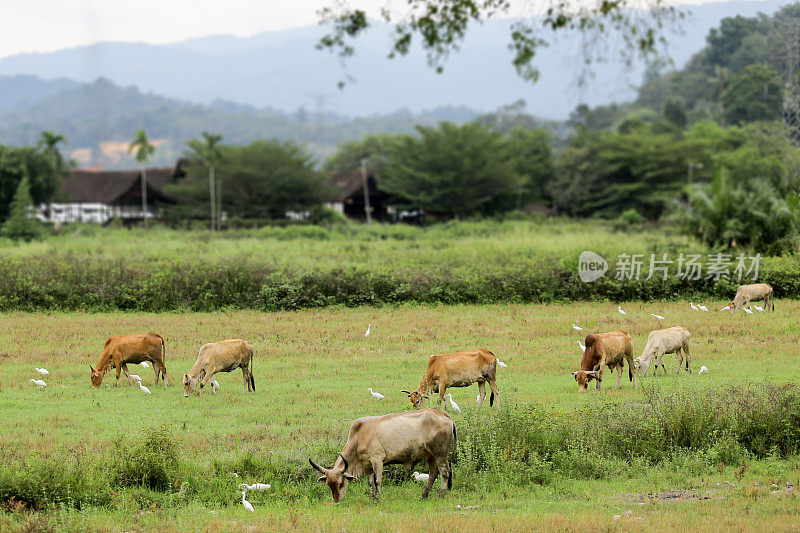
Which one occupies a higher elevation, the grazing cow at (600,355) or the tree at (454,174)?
the tree at (454,174)

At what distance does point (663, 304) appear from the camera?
86.7ft

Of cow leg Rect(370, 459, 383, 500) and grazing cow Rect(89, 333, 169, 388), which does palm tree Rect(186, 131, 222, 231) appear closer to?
grazing cow Rect(89, 333, 169, 388)

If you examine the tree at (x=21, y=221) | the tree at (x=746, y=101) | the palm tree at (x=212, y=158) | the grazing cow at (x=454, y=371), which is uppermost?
the tree at (x=746, y=101)

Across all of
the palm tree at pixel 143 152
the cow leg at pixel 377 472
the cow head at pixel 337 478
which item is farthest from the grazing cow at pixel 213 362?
the palm tree at pixel 143 152

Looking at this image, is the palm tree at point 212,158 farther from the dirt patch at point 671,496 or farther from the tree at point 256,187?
the dirt patch at point 671,496

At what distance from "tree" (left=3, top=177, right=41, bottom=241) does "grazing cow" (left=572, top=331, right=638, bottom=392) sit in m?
48.4

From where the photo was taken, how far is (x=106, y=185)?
75.1 m

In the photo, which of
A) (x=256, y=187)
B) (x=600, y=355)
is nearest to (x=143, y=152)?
(x=256, y=187)

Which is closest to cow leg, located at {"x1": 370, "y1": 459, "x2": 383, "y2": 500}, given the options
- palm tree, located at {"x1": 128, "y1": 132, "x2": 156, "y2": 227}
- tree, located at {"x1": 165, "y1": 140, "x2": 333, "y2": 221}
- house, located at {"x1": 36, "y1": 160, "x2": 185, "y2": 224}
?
tree, located at {"x1": 165, "y1": 140, "x2": 333, "y2": 221}

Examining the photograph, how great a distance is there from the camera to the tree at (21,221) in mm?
53344

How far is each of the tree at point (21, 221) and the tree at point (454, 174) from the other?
34.3 metres

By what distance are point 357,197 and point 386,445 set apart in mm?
72867

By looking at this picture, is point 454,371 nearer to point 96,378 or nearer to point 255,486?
point 255,486

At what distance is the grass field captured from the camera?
905cm
